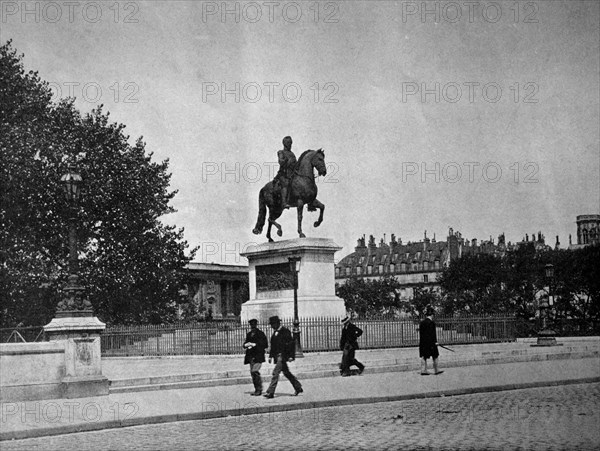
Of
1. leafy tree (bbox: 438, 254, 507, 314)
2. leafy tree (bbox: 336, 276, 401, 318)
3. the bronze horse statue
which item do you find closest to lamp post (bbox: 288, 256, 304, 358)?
the bronze horse statue

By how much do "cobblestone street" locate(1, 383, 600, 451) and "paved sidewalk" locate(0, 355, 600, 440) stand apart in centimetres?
39

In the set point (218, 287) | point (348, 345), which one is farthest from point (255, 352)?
point (218, 287)

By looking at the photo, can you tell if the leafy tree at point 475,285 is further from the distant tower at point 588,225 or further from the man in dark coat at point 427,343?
the man in dark coat at point 427,343

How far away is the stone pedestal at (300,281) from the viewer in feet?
99.0

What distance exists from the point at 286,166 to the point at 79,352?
50.2 ft

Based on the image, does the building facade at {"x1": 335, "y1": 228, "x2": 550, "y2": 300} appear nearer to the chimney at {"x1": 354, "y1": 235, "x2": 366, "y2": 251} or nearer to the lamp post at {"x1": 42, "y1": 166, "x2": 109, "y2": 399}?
the chimney at {"x1": 354, "y1": 235, "x2": 366, "y2": 251}

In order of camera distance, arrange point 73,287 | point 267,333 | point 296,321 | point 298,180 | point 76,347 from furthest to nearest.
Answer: point 298,180, point 267,333, point 296,321, point 73,287, point 76,347

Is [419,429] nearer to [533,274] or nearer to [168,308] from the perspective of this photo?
[168,308]

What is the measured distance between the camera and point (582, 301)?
69.0 metres

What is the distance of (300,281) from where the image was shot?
30484 millimetres

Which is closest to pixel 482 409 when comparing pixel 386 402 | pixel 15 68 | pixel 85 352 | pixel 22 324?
pixel 386 402

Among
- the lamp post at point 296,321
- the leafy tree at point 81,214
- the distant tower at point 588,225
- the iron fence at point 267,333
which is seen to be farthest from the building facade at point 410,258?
the lamp post at point 296,321

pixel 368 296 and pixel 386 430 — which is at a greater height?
pixel 368 296

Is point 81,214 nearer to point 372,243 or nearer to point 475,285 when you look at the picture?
point 475,285
